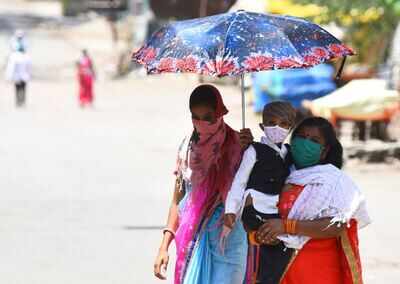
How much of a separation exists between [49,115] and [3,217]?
13042 mm

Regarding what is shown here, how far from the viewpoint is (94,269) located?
341 inches

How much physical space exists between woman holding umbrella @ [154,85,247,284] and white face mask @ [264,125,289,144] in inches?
6.1

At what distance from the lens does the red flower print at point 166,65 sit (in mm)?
4930

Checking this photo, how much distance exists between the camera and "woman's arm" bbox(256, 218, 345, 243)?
464 cm

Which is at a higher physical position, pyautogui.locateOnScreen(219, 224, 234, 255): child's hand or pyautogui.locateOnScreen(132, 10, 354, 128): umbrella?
pyautogui.locateOnScreen(132, 10, 354, 128): umbrella

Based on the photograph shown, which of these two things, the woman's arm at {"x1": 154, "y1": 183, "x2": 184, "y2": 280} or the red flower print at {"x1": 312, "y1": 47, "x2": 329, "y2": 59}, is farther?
the woman's arm at {"x1": 154, "y1": 183, "x2": 184, "y2": 280}

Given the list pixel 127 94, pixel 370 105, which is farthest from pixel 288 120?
pixel 127 94

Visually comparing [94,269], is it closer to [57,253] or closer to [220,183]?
[57,253]

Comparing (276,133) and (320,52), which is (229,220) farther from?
(320,52)

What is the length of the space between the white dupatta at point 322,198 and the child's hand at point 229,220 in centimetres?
29

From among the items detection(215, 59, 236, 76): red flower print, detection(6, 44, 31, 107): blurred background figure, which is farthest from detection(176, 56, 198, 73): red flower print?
detection(6, 44, 31, 107): blurred background figure

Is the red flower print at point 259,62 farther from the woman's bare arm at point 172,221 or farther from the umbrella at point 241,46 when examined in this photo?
the woman's bare arm at point 172,221

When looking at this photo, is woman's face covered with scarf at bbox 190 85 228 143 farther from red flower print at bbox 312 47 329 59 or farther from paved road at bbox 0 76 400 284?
paved road at bbox 0 76 400 284

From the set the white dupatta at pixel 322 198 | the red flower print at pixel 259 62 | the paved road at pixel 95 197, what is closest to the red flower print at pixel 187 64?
the red flower print at pixel 259 62
